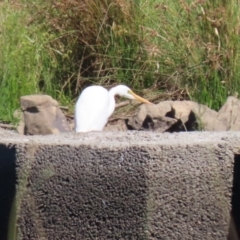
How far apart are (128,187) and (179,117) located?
189cm

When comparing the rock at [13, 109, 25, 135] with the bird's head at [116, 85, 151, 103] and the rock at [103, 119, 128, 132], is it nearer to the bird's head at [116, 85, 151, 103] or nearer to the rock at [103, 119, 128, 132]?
the rock at [103, 119, 128, 132]

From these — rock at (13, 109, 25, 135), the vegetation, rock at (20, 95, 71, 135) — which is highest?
the vegetation

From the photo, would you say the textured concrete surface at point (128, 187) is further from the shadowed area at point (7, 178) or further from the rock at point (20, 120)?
the rock at point (20, 120)

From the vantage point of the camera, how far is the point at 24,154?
7.08ft

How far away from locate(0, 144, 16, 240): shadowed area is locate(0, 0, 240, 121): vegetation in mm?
2564

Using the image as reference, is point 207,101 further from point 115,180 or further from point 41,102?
point 115,180

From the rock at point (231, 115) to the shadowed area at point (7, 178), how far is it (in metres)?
1.91

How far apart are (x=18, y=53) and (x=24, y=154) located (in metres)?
3.20

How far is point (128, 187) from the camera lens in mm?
2086

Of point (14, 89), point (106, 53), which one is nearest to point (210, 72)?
point (106, 53)

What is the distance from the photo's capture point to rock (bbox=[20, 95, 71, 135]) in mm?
4004

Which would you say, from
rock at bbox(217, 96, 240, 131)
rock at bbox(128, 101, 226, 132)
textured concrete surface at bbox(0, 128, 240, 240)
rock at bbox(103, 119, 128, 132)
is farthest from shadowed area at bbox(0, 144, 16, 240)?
rock at bbox(103, 119, 128, 132)

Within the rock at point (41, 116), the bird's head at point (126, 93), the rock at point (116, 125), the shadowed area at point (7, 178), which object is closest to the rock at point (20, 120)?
the rock at point (41, 116)

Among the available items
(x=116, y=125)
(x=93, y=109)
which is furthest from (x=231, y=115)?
(x=116, y=125)
